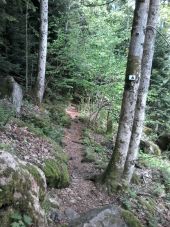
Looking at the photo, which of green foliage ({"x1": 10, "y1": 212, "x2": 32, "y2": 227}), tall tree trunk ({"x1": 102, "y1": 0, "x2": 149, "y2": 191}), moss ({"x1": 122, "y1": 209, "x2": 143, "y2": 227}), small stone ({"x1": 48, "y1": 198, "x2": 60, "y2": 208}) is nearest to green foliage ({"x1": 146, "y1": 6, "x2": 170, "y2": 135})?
tall tree trunk ({"x1": 102, "y1": 0, "x2": 149, "y2": 191})

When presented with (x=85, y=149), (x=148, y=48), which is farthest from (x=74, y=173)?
(x=148, y=48)

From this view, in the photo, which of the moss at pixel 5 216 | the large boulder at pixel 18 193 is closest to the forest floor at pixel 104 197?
the large boulder at pixel 18 193

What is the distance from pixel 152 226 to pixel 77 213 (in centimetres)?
171

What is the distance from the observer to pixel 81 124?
48.1 ft

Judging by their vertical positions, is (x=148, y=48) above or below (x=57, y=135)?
above

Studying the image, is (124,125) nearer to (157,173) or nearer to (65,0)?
(157,173)

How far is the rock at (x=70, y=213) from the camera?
18.5 ft

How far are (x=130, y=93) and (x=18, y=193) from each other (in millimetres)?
3627

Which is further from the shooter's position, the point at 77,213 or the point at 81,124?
the point at 81,124

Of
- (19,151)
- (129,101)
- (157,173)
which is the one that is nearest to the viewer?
(19,151)

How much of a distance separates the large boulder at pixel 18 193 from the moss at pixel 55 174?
127cm

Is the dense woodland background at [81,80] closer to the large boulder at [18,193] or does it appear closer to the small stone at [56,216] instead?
the small stone at [56,216]

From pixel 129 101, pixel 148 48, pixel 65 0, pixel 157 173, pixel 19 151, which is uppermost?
pixel 65 0

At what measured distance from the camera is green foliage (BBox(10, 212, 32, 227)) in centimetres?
419
